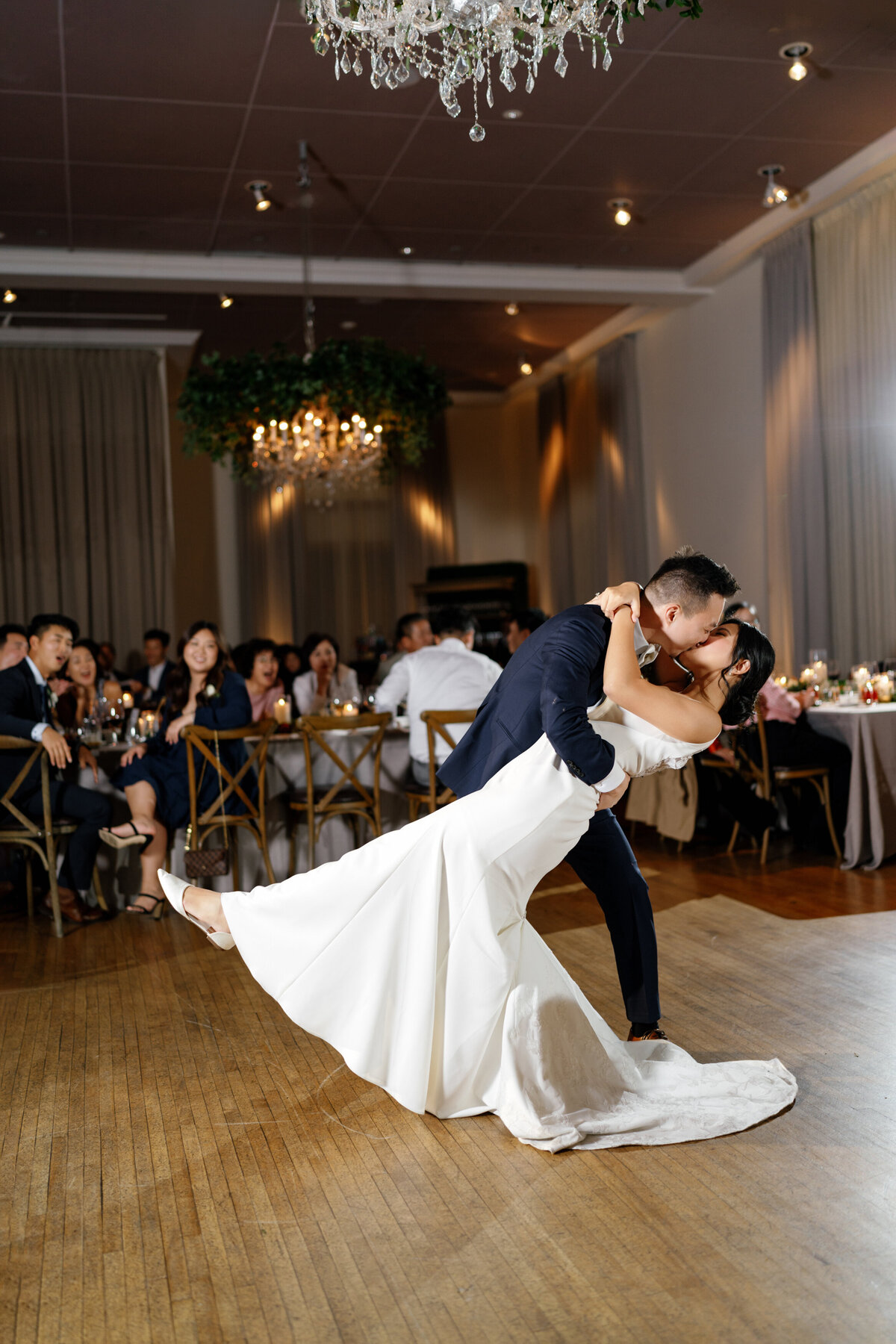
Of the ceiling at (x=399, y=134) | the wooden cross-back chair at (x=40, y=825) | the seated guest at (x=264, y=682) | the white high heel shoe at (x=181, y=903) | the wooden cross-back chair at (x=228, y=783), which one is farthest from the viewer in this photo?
→ the seated guest at (x=264, y=682)

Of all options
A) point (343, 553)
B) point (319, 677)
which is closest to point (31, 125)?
point (319, 677)

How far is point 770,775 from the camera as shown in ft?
19.8

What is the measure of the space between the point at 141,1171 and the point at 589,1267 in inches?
45.5

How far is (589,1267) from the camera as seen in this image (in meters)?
2.21

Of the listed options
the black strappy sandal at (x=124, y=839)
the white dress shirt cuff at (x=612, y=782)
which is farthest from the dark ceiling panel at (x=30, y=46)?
the white dress shirt cuff at (x=612, y=782)

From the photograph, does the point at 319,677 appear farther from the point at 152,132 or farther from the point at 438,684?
the point at 152,132

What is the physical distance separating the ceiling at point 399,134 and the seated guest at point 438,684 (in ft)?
9.96

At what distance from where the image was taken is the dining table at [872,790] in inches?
225

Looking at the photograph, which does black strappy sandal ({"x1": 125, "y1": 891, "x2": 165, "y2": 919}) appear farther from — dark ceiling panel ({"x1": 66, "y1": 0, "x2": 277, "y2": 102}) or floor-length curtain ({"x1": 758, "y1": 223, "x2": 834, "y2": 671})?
floor-length curtain ({"x1": 758, "y1": 223, "x2": 834, "y2": 671})

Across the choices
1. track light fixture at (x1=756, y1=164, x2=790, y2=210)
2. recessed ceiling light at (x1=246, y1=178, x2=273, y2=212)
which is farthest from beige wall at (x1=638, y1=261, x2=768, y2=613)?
recessed ceiling light at (x1=246, y1=178, x2=273, y2=212)

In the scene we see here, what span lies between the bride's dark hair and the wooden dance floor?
3.43 feet

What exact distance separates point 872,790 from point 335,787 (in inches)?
107

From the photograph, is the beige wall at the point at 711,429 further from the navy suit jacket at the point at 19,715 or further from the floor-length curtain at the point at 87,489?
the navy suit jacket at the point at 19,715

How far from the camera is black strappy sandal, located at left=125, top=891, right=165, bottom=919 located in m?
5.35
